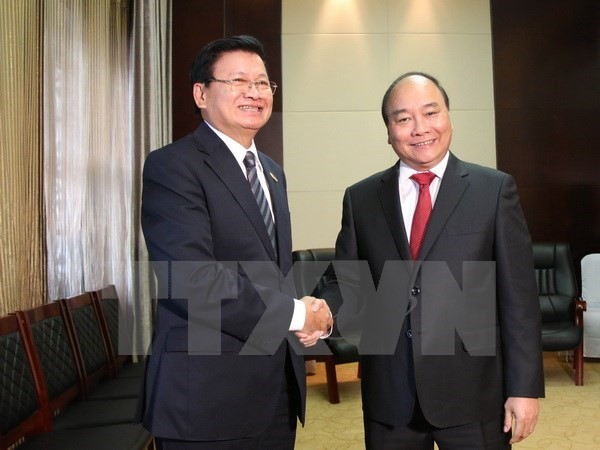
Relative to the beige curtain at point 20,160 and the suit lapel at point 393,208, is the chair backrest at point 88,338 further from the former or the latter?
the suit lapel at point 393,208

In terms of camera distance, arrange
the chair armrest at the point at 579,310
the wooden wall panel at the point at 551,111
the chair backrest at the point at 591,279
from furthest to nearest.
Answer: the wooden wall panel at the point at 551,111 < the chair backrest at the point at 591,279 < the chair armrest at the point at 579,310

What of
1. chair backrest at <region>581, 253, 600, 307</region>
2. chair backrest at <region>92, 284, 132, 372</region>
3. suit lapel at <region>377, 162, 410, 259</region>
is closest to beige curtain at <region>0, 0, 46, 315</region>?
chair backrest at <region>92, 284, 132, 372</region>

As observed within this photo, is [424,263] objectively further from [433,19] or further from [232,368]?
[433,19]

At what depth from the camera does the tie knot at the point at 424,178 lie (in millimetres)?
1725

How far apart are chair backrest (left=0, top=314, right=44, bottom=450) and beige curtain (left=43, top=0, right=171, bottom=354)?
3.13 ft

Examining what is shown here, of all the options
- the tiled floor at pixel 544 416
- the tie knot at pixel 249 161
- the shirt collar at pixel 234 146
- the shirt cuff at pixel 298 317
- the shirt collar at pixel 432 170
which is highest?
the shirt collar at pixel 234 146

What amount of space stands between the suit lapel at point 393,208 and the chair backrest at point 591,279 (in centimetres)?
403

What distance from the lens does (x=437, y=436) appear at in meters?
1.58

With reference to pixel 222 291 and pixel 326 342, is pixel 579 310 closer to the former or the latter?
pixel 326 342

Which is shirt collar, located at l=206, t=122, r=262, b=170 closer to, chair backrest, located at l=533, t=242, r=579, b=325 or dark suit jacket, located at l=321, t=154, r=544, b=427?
dark suit jacket, located at l=321, t=154, r=544, b=427

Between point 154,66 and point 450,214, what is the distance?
3553mm

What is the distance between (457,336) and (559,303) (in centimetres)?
363

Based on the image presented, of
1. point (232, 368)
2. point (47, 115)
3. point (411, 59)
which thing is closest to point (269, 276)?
point (232, 368)

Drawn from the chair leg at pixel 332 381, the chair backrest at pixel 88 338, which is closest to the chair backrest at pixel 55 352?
the chair backrest at pixel 88 338
